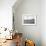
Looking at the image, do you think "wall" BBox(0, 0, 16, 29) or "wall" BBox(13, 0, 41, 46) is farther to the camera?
"wall" BBox(13, 0, 41, 46)

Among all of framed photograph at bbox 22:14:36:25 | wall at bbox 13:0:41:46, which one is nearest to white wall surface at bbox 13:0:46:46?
wall at bbox 13:0:41:46

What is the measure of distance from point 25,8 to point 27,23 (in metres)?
0.72

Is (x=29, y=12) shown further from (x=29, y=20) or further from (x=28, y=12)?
(x=29, y=20)

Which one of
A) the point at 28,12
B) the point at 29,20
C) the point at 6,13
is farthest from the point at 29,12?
the point at 6,13

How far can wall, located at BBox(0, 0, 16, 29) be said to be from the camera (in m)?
4.31

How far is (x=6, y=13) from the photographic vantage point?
436 cm

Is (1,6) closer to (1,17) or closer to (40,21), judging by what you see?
(1,17)

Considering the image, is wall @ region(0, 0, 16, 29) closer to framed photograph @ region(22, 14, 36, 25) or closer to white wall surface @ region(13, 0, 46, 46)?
white wall surface @ region(13, 0, 46, 46)

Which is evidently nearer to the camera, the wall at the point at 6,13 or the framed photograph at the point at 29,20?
the wall at the point at 6,13

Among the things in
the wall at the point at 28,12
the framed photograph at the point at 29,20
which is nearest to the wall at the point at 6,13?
the wall at the point at 28,12

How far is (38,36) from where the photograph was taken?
5258mm

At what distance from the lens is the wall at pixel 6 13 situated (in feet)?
14.1

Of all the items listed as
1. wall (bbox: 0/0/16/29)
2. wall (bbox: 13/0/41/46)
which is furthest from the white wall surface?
wall (bbox: 0/0/16/29)

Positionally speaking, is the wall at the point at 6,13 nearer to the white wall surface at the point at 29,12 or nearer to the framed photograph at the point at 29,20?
the white wall surface at the point at 29,12
